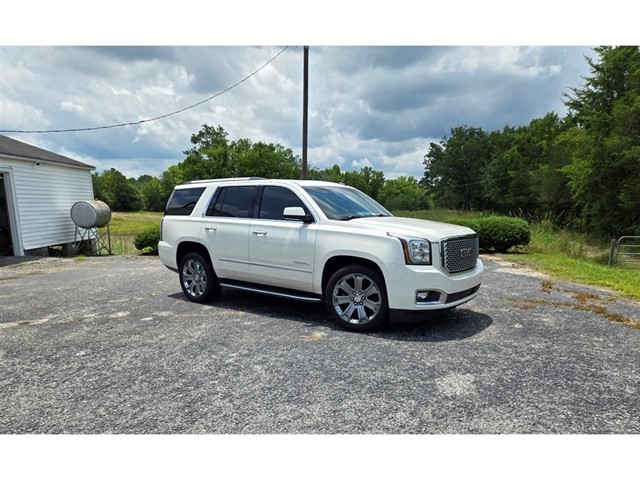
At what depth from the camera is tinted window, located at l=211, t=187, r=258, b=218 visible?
18.4 feet

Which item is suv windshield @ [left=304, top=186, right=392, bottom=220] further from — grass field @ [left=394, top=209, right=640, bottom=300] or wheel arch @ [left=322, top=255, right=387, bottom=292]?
grass field @ [left=394, top=209, right=640, bottom=300]

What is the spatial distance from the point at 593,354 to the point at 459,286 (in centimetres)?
145

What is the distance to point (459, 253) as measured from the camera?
4582 mm

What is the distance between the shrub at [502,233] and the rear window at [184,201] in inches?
371

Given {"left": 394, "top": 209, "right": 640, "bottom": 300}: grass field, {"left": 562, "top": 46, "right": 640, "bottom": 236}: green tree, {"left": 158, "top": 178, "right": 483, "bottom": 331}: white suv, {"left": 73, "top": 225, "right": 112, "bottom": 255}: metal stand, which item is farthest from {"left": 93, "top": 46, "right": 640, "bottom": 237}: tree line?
{"left": 73, "top": 225, "right": 112, "bottom": 255}: metal stand

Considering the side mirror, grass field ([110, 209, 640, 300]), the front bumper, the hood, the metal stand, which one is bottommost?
the metal stand

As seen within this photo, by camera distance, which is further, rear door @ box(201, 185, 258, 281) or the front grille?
rear door @ box(201, 185, 258, 281)

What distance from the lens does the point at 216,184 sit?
611 centimetres

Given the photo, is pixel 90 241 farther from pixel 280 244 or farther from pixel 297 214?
pixel 297 214

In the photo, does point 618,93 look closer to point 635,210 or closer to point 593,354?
point 635,210

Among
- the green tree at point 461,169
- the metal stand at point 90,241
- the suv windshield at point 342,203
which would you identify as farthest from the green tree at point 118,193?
the suv windshield at point 342,203

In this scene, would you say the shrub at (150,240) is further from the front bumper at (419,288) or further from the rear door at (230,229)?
the front bumper at (419,288)

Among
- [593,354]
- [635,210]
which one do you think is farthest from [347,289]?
[635,210]

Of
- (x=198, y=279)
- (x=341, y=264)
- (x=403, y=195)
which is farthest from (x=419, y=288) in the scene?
(x=403, y=195)
